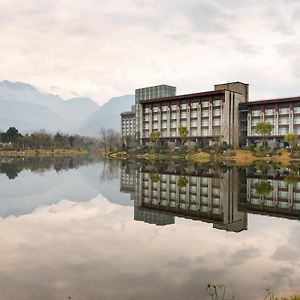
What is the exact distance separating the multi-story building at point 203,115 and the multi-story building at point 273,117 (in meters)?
3.02

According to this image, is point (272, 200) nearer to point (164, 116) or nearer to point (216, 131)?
point (216, 131)

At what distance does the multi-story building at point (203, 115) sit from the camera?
10994cm

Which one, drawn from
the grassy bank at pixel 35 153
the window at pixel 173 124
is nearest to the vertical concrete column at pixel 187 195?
the window at pixel 173 124

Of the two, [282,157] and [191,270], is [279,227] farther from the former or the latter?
[282,157]

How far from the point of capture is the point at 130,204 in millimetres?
25016

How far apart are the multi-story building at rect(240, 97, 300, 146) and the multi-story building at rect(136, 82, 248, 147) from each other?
3.02m

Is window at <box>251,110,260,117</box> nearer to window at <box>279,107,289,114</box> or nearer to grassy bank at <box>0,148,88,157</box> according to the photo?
window at <box>279,107,289,114</box>

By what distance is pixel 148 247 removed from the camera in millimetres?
13852

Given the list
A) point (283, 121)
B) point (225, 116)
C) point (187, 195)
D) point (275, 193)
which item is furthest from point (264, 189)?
point (283, 121)

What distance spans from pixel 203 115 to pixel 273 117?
21422mm

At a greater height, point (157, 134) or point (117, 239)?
point (157, 134)

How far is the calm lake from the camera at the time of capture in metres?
9.75

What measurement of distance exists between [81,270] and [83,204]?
14.5 metres

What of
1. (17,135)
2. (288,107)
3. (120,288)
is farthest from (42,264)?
(17,135)
